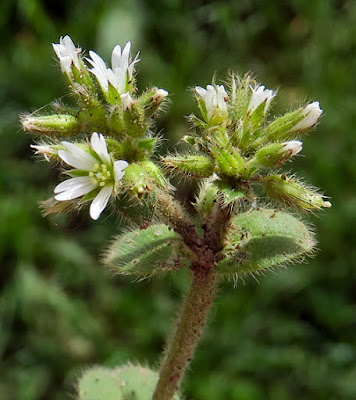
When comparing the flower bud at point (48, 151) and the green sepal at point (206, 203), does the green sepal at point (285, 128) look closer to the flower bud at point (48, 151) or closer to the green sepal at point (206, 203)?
the green sepal at point (206, 203)

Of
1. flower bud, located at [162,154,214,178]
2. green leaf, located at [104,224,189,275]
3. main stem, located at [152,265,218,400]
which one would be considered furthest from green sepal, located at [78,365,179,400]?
flower bud, located at [162,154,214,178]

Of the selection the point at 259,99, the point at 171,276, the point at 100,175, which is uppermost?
the point at 171,276

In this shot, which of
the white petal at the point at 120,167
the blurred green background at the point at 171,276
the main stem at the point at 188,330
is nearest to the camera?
the white petal at the point at 120,167

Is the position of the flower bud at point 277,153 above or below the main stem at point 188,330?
above

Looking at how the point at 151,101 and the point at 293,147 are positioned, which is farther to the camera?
the point at 151,101

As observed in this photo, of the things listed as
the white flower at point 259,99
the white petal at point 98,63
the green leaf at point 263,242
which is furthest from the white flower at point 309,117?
the white petal at point 98,63

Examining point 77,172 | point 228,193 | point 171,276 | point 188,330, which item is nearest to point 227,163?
point 228,193

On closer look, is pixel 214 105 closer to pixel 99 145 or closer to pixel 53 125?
pixel 99 145
